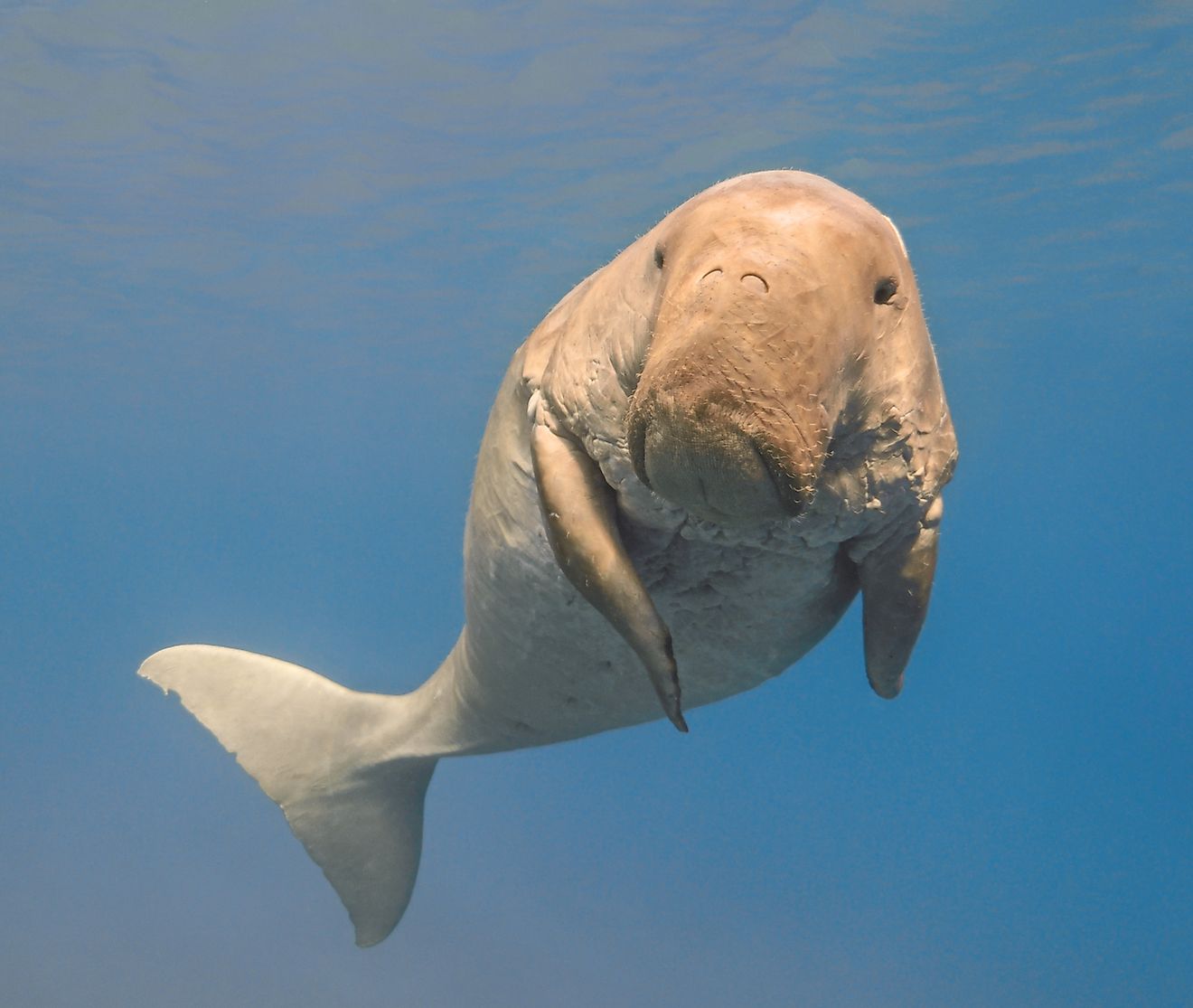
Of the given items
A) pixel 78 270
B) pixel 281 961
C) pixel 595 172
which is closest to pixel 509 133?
pixel 595 172

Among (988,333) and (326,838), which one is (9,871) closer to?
(326,838)

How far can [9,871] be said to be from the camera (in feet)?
95.7

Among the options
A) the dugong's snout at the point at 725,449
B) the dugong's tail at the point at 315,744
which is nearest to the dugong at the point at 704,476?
the dugong's snout at the point at 725,449

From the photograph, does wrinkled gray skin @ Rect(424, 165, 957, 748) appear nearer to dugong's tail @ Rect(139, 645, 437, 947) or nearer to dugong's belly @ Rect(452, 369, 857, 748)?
dugong's belly @ Rect(452, 369, 857, 748)

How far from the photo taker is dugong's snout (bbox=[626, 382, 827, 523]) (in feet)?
5.82

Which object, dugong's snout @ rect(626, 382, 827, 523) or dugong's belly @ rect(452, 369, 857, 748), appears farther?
dugong's belly @ rect(452, 369, 857, 748)

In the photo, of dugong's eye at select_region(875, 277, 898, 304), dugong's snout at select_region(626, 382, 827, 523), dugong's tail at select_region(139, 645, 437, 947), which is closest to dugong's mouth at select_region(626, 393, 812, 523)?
dugong's snout at select_region(626, 382, 827, 523)

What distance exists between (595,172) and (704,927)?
19149 mm

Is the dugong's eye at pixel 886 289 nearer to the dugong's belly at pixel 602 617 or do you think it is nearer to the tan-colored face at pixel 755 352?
the tan-colored face at pixel 755 352

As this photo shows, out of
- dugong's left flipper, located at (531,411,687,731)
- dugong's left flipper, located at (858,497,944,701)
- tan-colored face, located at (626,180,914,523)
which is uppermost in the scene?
tan-colored face, located at (626,180,914,523)

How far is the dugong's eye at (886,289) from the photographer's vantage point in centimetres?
219

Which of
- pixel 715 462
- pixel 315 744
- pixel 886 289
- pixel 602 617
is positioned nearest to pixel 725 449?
pixel 715 462

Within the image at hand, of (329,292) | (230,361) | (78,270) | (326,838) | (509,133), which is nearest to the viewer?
(326,838)

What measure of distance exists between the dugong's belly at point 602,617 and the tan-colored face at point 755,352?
2.33ft
